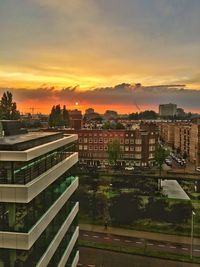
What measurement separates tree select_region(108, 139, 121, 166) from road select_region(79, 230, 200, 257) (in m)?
37.8

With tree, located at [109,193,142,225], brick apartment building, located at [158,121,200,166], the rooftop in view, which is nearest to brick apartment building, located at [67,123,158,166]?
brick apartment building, located at [158,121,200,166]

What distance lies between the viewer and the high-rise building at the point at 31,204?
602 inches

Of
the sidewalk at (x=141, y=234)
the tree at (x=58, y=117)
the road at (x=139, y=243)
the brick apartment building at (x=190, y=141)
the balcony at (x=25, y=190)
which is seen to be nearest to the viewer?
the balcony at (x=25, y=190)

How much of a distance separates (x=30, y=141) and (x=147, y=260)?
63.2 ft

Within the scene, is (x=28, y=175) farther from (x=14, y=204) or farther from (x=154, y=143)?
(x=154, y=143)

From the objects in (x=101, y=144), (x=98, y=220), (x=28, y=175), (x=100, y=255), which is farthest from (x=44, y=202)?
(x=101, y=144)

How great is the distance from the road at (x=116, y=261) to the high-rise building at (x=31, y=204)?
9.25m

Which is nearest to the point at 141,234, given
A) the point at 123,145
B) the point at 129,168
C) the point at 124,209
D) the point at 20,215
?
the point at 124,209

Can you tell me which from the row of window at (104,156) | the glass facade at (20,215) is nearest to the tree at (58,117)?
the row of window at (104,156)

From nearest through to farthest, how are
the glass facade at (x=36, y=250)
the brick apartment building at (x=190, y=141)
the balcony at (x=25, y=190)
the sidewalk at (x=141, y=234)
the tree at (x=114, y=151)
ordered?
1. the balcony at (x=25, y=190)
2. the glass facade at (x=36, y=250)
3. the sidewalk at (x=141, y=234)
4. the tree at (x=114, y=151)
5. the brick apartment building at (x=190, y=141)

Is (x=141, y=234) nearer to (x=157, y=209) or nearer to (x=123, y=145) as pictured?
(x=157, y=209)

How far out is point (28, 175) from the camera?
52.4 feet

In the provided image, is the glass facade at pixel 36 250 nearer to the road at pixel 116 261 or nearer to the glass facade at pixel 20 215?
the glass facade at pixel 20 215

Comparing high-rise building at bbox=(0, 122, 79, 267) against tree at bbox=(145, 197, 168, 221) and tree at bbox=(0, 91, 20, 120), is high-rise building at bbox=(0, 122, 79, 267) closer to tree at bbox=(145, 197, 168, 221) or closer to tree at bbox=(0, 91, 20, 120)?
tree at bbox=(145, 197, 168, 221)
